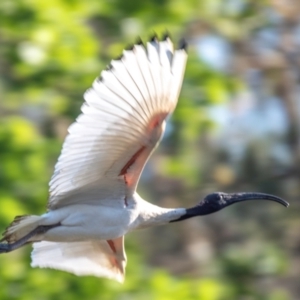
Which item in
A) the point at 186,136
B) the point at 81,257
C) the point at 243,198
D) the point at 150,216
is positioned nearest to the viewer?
the point at 150,216

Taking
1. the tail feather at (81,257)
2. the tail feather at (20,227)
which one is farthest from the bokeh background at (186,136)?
the tail feather at (20,227)

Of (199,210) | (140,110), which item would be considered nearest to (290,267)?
(199,210)

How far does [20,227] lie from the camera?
12.5 ft

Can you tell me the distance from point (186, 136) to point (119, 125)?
2470 mm

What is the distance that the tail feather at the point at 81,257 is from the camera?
13.8 feet

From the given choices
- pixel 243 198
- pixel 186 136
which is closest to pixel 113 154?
pixel 243 198

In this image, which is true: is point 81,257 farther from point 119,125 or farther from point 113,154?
point 119,125

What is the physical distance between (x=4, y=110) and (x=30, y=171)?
74cm

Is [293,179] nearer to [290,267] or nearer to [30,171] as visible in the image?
[290,267]

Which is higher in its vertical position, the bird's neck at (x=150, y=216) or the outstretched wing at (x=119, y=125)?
the outstretched wing at (x=119, y=125)

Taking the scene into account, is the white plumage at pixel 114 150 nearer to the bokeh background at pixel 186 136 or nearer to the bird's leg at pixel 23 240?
the bird's leg at pixel 23 240

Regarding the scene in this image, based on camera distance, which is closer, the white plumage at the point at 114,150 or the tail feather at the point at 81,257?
the white plumage at the point at 114,150

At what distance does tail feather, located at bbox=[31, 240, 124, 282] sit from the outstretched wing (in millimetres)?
505

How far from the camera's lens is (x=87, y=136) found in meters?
3.53
